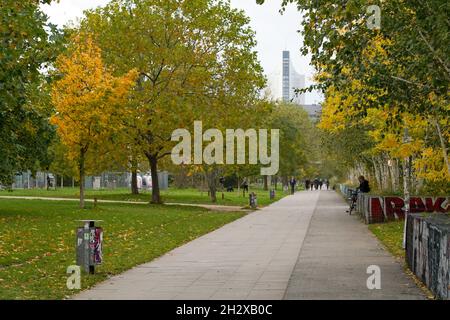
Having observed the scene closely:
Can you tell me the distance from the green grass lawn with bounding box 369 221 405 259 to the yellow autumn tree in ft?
40.9

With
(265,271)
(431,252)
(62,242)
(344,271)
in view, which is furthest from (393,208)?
(431,252)

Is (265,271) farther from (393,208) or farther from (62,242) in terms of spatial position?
(393,208)

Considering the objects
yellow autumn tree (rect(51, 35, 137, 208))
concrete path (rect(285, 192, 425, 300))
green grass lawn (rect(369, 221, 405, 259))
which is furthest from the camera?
yellow autumn tree (rect(51, 35, 137, 208))

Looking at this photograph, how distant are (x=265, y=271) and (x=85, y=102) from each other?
62.0 ft

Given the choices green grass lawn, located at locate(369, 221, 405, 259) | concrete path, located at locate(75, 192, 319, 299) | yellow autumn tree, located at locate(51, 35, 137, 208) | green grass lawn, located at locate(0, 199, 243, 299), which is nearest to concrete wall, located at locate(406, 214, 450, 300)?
concrete path, located at locate(75, 192, 319, 299)

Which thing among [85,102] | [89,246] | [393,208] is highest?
[85,102]

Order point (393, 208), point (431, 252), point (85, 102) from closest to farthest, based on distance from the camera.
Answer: point (431, 252)
point (393, 208)
point (85, 102)

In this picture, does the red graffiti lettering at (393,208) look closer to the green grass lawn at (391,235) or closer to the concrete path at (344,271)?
the green grass lawn at (391,235)

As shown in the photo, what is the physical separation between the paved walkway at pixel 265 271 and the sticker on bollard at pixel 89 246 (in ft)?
1.64

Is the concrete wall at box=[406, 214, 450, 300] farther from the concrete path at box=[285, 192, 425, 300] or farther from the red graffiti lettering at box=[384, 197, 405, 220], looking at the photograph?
the red graffiti lettering at box=[384, 197, 405, 220]

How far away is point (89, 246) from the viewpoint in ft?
37.5

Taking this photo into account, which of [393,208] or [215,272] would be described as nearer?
[215,272]

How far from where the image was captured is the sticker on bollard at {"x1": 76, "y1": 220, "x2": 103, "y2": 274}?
11.5 m

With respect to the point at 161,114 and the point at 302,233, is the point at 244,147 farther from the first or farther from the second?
the point at 302,233
